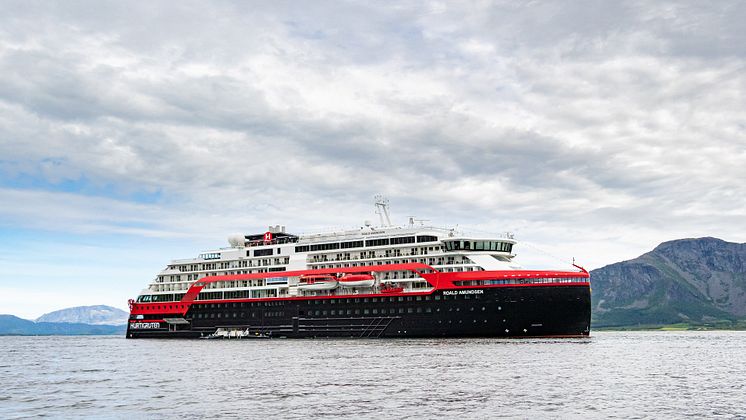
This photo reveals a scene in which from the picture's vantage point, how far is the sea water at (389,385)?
3366cm

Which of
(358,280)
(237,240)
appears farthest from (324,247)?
(237,240)

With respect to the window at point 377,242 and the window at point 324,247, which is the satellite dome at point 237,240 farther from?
the window at point 377,242

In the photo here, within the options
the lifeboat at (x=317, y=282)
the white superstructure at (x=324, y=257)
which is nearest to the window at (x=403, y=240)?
the white superstructure at (x=324, y=257)

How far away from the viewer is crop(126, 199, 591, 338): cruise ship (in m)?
81.1

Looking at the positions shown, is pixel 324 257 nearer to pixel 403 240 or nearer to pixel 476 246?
pixel 403 240

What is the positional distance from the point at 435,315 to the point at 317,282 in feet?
58.9

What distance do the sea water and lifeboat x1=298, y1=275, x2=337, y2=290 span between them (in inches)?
932

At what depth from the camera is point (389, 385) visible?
41.9m

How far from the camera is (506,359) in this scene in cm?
5631

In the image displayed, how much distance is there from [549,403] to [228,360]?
35919 mm

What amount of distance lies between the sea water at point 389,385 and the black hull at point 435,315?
442 inches

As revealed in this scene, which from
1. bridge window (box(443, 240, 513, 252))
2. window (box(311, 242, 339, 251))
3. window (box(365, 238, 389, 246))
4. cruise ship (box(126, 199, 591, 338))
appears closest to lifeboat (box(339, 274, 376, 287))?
cruise ship (box(126, 199, 591, 338))

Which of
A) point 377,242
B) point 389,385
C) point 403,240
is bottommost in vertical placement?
point 389,385

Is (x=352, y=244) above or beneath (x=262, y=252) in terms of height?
beneath
